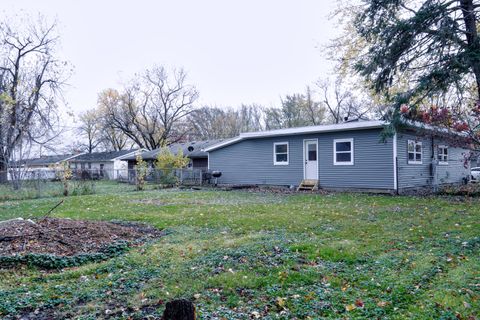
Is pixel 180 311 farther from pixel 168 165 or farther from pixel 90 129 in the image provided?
pixel 90 129

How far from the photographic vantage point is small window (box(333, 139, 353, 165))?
15211mm

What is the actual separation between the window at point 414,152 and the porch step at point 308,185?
4.06 metres

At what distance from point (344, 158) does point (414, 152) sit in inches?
125

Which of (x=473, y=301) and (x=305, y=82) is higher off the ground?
(x=305, y=82)

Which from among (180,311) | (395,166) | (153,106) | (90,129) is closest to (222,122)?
(153,106)

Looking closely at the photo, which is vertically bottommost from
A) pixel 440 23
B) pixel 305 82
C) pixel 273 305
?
pixel 273 305

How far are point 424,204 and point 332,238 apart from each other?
18.6 ft

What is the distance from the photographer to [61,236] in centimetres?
589

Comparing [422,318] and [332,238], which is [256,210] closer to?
[332,238]

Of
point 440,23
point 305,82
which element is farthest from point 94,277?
point 305,82

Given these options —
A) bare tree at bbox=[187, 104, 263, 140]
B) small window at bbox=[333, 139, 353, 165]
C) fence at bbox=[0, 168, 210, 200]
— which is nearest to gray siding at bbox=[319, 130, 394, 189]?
small window at bbox=[333, 139, 353, 165]

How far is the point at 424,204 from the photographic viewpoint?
33.8 ft

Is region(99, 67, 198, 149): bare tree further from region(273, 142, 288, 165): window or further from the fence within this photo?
region(273, 142, 288, 165): window

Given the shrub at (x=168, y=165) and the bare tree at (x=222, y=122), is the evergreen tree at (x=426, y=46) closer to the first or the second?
the shrub at (x=168, y=165)
